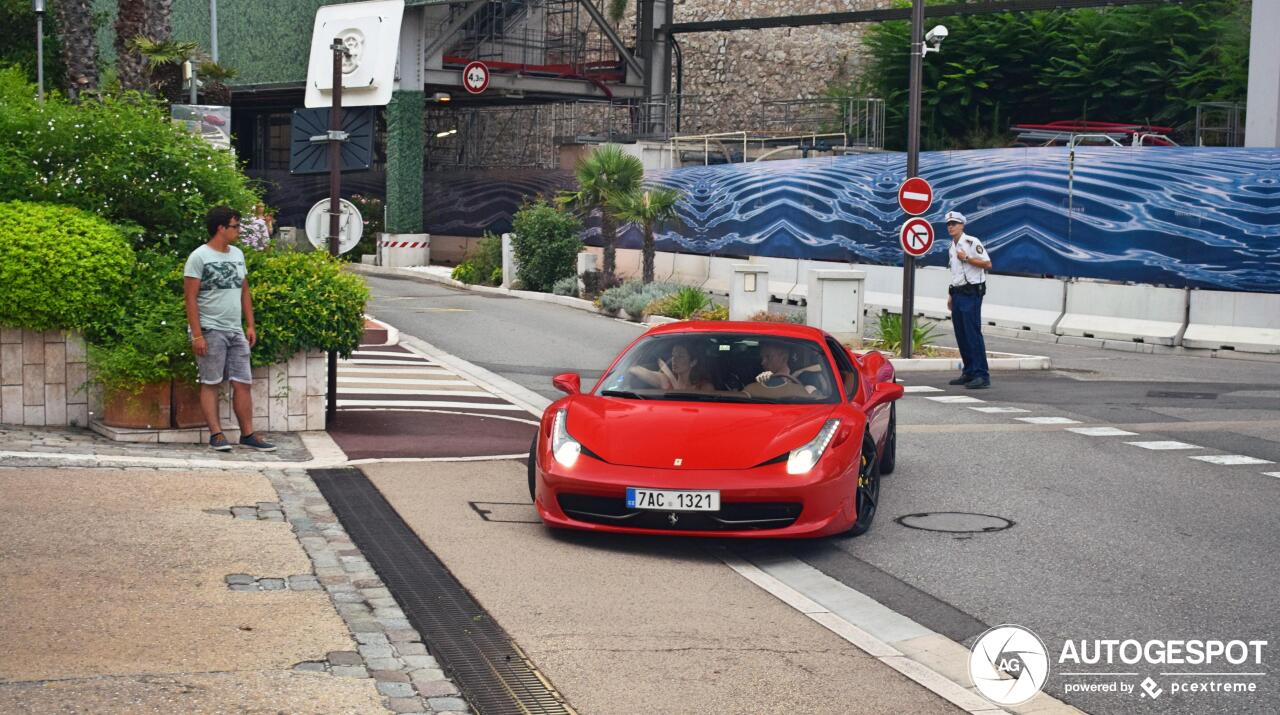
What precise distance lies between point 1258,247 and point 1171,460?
1279 centimetres

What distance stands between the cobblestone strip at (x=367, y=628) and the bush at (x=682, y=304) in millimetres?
18644

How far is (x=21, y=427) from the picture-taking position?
11914 mm

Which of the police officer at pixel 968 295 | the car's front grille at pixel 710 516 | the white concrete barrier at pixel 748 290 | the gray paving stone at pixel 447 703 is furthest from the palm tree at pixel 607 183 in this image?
the gray paving stone at pixel 447 703

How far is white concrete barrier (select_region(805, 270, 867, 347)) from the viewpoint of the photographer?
2292 cm

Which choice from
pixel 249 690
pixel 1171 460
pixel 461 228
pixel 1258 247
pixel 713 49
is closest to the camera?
pixel 249 690

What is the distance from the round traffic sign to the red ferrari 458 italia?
40.9ft

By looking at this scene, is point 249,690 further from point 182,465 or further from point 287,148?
point 287,148

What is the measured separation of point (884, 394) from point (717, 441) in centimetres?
181

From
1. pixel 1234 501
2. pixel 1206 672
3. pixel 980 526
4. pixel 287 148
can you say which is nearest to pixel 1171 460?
pixel 1234 501

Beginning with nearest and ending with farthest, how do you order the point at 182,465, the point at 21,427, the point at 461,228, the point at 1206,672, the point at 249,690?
the point at 249,690 < the point at 1206,672 < the point at 182,465 < the point at 21,427 < the point at 461,228

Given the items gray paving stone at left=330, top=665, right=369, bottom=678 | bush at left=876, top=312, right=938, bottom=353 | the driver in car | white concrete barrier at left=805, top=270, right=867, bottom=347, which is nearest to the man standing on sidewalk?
the driver in car

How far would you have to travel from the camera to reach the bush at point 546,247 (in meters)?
36.8

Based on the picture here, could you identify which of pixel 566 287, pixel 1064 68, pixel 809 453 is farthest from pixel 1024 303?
pixel 1064 68

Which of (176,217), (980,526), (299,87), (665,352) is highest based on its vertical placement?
(299,87)
